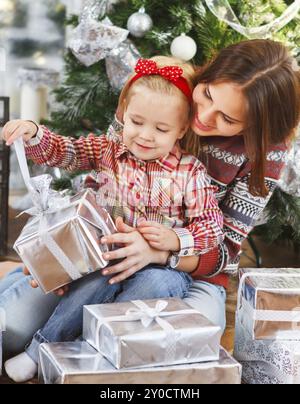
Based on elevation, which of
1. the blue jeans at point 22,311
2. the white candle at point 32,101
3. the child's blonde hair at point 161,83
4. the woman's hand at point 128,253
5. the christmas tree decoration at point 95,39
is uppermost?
the child's blonde hair at point 161,83

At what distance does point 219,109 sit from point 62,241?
0.44 m

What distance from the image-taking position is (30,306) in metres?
1.60

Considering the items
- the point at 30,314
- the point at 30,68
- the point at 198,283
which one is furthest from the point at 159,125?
the point at 30,68

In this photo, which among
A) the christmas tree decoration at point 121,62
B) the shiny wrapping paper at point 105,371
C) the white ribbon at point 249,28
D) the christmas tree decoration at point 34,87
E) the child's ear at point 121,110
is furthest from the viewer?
the christmas tree decoration at point 34,87

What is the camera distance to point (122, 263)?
147 centimetres

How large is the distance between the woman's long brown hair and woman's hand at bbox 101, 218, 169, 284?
0.32 meters

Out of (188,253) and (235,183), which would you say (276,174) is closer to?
(235,183)

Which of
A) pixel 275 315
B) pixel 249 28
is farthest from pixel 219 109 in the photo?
pixel 249 28

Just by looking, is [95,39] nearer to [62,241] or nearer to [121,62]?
[121,62]

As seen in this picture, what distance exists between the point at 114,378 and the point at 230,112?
24.0 inches

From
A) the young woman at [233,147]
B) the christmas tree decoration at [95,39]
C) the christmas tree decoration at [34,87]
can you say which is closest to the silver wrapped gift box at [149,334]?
the young woman at [233,147]

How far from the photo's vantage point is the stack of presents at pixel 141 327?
1.28 m

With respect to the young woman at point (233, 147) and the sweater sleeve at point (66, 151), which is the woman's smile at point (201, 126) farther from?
the sweater sleeve at point (66, 151)

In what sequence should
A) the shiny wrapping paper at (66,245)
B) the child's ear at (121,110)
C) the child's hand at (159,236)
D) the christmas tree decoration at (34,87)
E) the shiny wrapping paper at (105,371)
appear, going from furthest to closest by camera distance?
the christmas tree decoration at (34,87)
the child's ear at (121,110)
the child's hand at (159,236)
the shiny wrapping paper at (66,245)
the shiny wrapping paper at (105,371)
